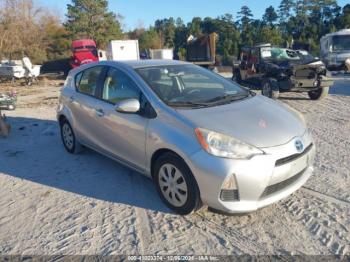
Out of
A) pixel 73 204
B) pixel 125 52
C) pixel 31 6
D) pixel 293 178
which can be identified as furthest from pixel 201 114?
pixel 31 6

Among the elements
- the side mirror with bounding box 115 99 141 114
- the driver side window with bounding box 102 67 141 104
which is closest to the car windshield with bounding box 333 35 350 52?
the driver side window with bounding box 102 67 141 104

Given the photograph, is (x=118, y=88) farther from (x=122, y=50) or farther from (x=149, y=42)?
(x=149, y=42)

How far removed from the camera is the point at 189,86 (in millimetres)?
4176

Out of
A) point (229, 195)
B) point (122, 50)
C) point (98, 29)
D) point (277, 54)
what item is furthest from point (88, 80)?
point (98, 29)

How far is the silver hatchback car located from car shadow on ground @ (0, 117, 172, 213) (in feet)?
1.08

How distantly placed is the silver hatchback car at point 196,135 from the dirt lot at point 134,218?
27 centimetres

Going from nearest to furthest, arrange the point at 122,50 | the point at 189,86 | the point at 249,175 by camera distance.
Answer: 1. the point at 249,175
2. the point at 189,86
3. the point at 122,50

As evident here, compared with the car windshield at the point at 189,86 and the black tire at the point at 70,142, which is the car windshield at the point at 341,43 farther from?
the black tire at the point at 70,142

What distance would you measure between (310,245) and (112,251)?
5.72ft

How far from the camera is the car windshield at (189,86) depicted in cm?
379

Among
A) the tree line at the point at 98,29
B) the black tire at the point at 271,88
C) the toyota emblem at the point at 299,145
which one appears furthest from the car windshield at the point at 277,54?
the tree line at the point at 98,29

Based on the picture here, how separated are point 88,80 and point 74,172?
1.35 meters

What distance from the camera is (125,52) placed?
971 inches

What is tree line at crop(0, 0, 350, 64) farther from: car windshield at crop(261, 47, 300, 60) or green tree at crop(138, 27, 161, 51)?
car windshield at crop(261, 47, 300, 60)
